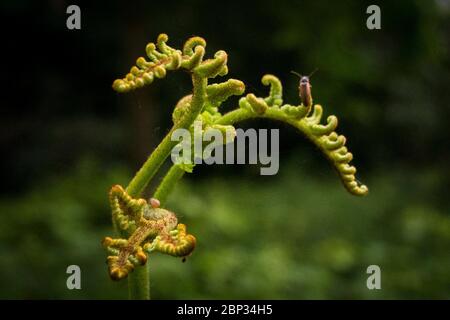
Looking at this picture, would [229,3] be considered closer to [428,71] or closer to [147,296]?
[428,71]

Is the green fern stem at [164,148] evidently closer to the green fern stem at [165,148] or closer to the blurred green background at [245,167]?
the green fern stem at [165,148]

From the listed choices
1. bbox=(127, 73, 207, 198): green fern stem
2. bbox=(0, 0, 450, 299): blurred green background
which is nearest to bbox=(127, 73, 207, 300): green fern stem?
bbox=(127, 73, 207, 198): green fern stem

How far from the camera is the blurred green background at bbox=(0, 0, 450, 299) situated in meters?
3.51

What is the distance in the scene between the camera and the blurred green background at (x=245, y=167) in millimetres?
3510

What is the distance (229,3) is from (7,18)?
10.0ft

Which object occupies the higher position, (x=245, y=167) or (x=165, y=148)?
(x=245, y=167)

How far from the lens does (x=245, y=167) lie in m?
9.12

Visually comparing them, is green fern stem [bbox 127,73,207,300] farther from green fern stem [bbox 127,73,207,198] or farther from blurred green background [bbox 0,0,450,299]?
blurred green background [bbox 0,0,450,299]

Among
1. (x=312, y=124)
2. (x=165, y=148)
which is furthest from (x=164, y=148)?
(x=312, y=124)

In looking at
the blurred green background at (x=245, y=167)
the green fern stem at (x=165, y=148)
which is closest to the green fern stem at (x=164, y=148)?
the green fern stem at (x=165, y=148)

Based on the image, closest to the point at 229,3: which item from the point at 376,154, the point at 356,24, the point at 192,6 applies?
the point at 192,6

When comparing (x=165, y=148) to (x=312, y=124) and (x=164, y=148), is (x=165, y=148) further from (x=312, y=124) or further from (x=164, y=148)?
(x=312, y=124)

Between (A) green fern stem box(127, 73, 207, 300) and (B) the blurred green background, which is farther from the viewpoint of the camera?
(B) the blurred green background
